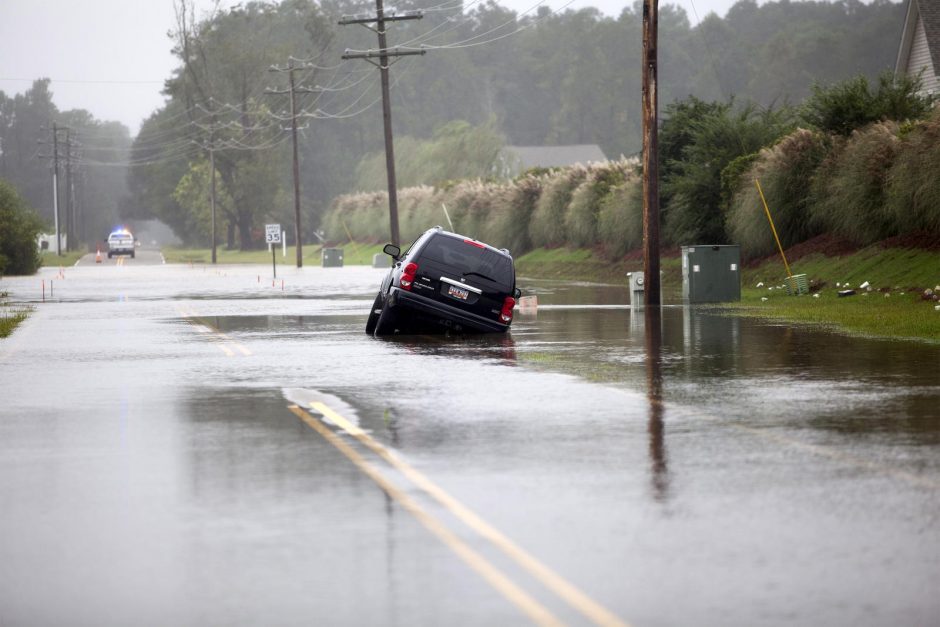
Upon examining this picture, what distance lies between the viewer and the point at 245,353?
20.7m

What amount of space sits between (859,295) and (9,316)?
16.6m

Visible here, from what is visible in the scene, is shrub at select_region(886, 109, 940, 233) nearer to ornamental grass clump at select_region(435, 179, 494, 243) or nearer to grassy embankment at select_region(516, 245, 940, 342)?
grassy embankment at select_region(516, 245, 940, 342)

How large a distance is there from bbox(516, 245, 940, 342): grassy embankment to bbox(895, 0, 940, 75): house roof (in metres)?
17.7

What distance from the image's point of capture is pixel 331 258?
71312 mm

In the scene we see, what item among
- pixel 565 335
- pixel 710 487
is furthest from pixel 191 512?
pixel 565 335

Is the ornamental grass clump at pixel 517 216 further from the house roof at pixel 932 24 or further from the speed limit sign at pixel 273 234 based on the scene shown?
the house roof at pixel 932 24

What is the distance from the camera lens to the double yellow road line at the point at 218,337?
69.2 feet

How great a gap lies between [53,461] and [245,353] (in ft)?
31.9

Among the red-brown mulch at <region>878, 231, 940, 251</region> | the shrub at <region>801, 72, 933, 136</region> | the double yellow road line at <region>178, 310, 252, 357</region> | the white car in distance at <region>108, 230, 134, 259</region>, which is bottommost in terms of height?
the double yellow road line at <region>178, 310, 252, 357</region>

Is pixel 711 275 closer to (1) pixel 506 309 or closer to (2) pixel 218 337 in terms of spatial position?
(1) pixel 506 309

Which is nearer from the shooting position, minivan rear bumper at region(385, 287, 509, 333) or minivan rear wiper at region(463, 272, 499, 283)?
minivan rear bumper at region(385, 287, 509, 333)

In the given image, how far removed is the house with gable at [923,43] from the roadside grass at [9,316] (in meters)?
30.9

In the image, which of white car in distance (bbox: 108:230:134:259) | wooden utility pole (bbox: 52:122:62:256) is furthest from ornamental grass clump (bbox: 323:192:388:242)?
wooden utility pole (bbox: 52:122:62:256)

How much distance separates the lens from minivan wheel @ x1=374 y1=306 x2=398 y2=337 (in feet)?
76.2
